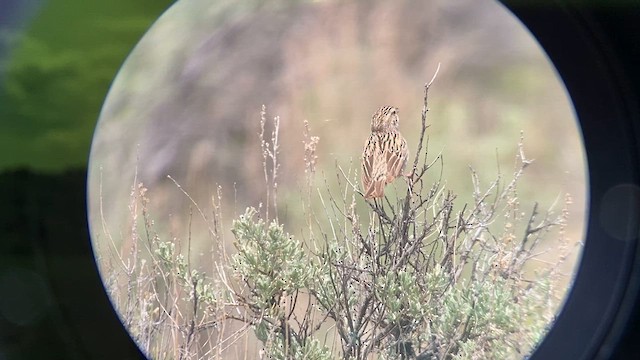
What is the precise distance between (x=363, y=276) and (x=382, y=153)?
46 centimetres

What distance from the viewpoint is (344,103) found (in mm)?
2326

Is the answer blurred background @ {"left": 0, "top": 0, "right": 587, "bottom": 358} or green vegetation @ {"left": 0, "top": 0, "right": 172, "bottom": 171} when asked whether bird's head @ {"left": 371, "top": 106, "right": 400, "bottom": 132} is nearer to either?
blurred background @ {"left": 0, "top": 0, "right": 587, "bottom": 358}

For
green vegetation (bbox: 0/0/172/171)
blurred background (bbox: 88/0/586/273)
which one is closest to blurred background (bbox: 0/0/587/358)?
blurred background (bbox: 88/0/586/273)

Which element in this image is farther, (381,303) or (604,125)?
(381,303)

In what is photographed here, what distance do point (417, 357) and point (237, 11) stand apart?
135cm

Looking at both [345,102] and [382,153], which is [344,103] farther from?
[382,153]

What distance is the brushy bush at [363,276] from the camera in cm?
229

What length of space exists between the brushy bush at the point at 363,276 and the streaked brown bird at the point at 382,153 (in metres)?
0.04

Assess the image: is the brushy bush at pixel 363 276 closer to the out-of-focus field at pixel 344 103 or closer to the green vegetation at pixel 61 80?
the out-of-focus field at pixel 344 103

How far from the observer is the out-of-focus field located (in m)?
2.25

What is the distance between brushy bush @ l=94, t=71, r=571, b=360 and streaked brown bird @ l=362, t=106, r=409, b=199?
0.04 metres

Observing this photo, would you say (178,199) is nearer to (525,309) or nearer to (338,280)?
(338,280)

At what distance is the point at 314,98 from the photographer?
2.35 m

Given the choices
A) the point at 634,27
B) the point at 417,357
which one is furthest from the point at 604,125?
the point at 417,357
